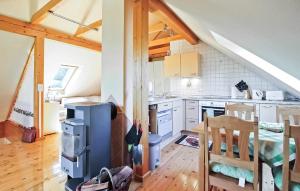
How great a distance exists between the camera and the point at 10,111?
4.69 m

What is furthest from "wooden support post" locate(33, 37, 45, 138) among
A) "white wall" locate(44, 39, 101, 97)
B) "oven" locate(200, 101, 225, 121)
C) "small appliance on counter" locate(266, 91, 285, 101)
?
"small appliance on counter" locate(266, 91, 285, 101)

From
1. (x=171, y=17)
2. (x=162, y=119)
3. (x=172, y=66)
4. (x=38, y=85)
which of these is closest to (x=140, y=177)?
(x=162, y=119)

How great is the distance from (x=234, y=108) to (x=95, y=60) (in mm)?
4396

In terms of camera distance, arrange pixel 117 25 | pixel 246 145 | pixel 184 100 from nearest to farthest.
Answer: pixel 246 145 < pixel 117 25 < pixel 184 100

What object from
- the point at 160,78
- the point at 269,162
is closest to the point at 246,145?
the point at 269,162

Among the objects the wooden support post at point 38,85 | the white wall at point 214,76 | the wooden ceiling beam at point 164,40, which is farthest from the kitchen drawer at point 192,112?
the wooden support post at point 38,85

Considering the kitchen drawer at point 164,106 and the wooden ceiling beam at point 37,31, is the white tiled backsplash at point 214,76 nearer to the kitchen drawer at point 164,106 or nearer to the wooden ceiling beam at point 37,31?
the kitchen drawer at point 164,106

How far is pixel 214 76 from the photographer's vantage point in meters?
4.62

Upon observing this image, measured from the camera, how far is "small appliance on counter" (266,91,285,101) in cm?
361

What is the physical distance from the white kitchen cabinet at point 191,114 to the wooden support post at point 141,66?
7.19 ft

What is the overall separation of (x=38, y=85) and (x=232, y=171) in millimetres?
4026

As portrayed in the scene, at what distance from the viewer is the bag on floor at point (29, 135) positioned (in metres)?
3.84

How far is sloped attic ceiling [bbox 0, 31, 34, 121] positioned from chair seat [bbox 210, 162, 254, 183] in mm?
4054

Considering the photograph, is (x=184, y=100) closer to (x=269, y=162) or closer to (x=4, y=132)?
(x=269, y=162)
